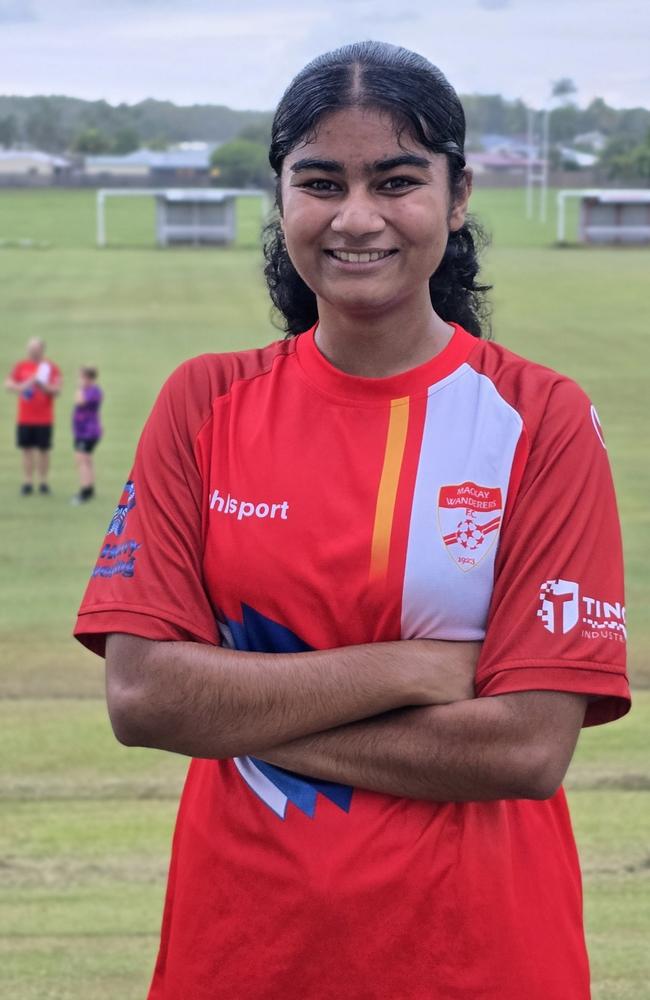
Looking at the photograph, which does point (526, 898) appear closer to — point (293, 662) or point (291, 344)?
point (293, 662)

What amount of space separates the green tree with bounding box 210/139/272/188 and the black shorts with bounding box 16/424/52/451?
92906 mm

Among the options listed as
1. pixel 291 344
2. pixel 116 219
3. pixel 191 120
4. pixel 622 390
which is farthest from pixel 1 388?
pixel 191 120

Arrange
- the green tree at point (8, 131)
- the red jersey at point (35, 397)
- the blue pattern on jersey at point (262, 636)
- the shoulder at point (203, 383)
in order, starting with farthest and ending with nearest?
the green tree at point (8, 131), the red jersey at point (35, 397), the shoulder at point (203, 383), the blue pattern on jersey at point (262, 636)

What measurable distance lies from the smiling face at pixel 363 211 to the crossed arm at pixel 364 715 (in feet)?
1.92

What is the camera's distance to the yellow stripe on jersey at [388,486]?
2334 millimetres

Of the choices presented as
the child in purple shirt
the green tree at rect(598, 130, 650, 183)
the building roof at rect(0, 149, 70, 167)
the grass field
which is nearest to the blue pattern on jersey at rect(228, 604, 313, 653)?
the grass field

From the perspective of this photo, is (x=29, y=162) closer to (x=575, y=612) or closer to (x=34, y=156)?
(x=34, y=156)

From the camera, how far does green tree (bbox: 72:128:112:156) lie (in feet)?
494

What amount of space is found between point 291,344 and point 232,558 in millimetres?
444

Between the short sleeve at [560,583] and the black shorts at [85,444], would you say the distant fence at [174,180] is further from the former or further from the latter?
the short sleeve at [560,583]

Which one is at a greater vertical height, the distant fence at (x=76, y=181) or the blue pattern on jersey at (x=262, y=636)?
the distant fence at (x=76, y=181)

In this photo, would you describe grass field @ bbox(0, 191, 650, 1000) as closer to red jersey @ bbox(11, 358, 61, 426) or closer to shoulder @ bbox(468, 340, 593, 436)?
shoulder @ bbox(468, 340, 593, 436)

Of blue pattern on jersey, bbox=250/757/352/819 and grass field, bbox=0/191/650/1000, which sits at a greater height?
blue pattern on jersey, bbox=250/757/352/819

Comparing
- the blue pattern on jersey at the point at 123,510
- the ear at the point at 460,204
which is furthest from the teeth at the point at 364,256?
the blue pattern on jersey at the point at 123,510
